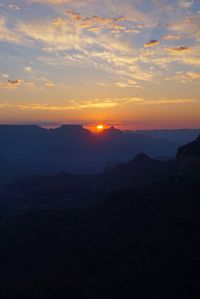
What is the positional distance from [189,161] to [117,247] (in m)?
22.5

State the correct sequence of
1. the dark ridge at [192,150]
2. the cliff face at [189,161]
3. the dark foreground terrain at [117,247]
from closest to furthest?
the dark foreground terrain at [117,247], the cliff face at [189,161], the dark ridge at [192,150]

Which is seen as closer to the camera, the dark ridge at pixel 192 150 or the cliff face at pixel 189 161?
the cliff face at pixel 189 161

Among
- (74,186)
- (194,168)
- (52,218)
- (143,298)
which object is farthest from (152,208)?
(74,186)

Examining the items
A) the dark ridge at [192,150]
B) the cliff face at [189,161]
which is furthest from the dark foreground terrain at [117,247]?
the cliff face at [189,161]

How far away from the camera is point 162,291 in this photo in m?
41.4

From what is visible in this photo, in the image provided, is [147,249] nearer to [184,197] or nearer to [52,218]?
[184,197]

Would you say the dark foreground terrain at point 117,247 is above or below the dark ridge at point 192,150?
below

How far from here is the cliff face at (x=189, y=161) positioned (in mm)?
67562

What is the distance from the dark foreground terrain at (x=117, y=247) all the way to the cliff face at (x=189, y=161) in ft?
0.56

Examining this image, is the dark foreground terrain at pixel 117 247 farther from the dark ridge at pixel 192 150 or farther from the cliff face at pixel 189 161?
the cliff face at pixel 189 161

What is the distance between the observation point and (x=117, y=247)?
177 feet

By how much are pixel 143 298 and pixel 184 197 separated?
886 inches

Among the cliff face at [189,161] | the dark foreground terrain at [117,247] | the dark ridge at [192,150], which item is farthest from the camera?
the dark ridge at [192,150]

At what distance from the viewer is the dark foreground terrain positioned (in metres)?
44.2
